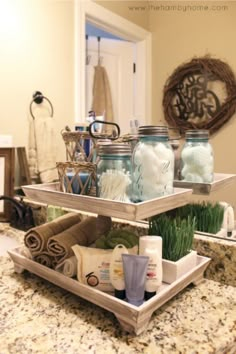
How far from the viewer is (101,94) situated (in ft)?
4.94

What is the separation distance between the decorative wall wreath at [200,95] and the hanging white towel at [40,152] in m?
0.60

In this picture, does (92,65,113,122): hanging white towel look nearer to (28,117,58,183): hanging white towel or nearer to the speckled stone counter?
(28,117,58,183): hanging white towel

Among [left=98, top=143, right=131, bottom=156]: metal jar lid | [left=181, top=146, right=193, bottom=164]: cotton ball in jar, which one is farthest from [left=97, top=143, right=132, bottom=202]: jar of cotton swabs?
[left=181, top=146, right=193, bottom=164]: cotton ball in jar

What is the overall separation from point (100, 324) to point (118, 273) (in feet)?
0.36

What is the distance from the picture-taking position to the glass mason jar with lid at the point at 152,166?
27.7 inches

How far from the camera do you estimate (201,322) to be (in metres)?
0.64

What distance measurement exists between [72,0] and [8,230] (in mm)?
1189

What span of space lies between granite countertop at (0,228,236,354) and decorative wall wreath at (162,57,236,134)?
0.62 metres

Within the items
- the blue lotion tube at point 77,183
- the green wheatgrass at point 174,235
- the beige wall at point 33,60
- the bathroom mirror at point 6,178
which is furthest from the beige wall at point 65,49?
the blue lotion tube at point 77,183

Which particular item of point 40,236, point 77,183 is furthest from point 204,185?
point 40,236

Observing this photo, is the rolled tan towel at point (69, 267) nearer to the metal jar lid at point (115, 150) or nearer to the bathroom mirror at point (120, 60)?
the metal jar lid at point (115, 150)

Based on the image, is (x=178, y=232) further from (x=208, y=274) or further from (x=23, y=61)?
(x=23, y=61)

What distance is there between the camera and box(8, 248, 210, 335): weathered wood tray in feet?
1.93

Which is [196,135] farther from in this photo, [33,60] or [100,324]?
[33,60]
